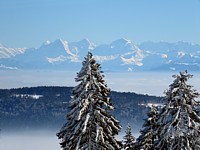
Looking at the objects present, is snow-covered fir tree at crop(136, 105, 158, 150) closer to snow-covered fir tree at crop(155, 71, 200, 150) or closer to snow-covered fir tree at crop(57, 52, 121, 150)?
snow-covered fir tree at crop(155, 71, 200, 150)

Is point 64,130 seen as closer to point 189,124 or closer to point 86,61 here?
point 86,61

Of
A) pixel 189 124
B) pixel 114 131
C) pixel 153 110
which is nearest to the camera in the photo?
pixel 189 124

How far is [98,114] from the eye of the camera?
2153 cm

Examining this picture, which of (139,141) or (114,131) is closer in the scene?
(114,131)

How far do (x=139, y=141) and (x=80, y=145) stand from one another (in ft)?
40.5

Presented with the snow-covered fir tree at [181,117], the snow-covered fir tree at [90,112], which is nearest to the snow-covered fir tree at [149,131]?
the snow-covered fir tree at [181,117]

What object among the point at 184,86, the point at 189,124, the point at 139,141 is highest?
the point at 184,86

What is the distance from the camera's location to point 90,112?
853 inches

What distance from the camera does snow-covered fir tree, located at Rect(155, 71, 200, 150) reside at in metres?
21.5

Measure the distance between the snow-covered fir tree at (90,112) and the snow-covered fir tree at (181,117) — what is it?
2953mm

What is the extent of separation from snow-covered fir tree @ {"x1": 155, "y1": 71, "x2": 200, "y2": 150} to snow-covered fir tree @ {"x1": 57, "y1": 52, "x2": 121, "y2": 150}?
295 cm

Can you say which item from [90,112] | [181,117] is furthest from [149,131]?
[90,112]

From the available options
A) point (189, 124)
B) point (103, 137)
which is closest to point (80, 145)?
point (103, 137)

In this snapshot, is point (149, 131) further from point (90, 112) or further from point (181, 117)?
point (90, 112)
